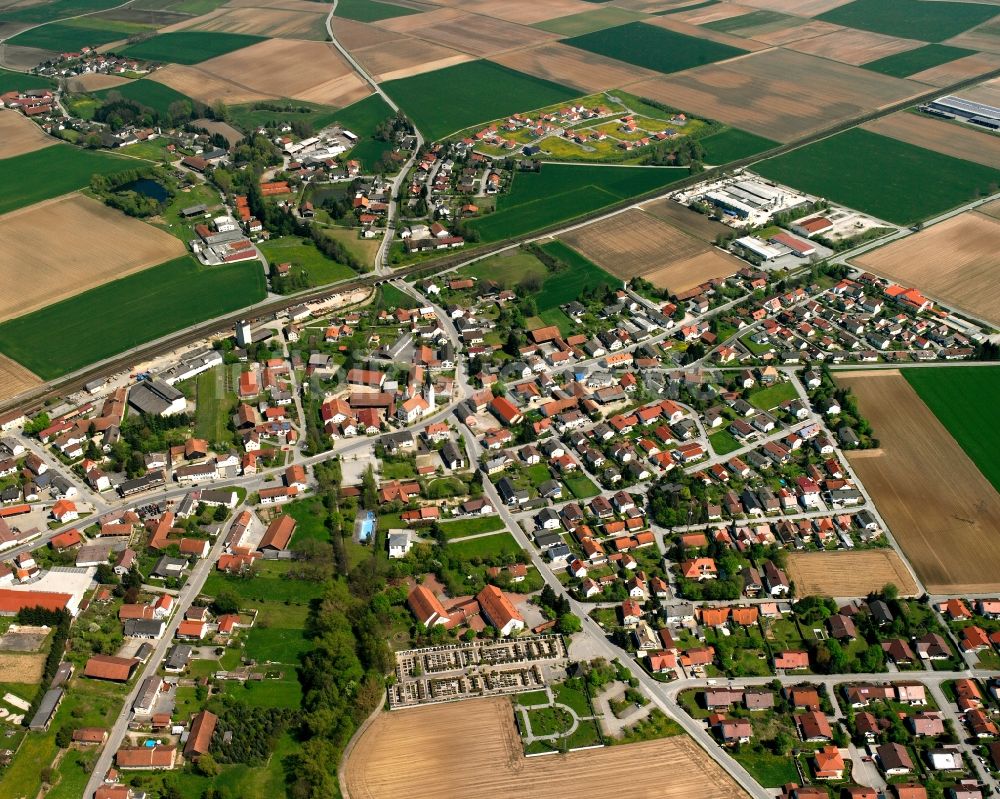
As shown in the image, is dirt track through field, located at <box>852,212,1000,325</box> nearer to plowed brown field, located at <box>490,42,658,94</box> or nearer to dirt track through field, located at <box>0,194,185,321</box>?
plowed brown field, located at <box>490,42,658,94</box>

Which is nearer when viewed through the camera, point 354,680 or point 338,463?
point 354,680

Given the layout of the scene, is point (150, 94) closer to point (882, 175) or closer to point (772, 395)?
point (882, 175)

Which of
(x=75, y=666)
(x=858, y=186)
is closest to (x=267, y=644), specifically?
(x=75, y=666)

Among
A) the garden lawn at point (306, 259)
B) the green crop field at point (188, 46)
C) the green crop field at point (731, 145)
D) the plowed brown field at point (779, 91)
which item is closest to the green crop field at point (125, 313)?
the garden lawn at point (306, 259)

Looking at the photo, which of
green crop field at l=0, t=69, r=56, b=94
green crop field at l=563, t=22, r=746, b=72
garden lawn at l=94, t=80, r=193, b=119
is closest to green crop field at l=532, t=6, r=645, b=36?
green crop field at l=563, t=22, r=746, b=72

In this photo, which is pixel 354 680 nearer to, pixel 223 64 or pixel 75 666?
pixel 75 666

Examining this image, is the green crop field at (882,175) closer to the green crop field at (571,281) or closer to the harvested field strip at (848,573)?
the green crop field at (571,281)

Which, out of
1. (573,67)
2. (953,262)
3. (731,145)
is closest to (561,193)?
(731,145)
